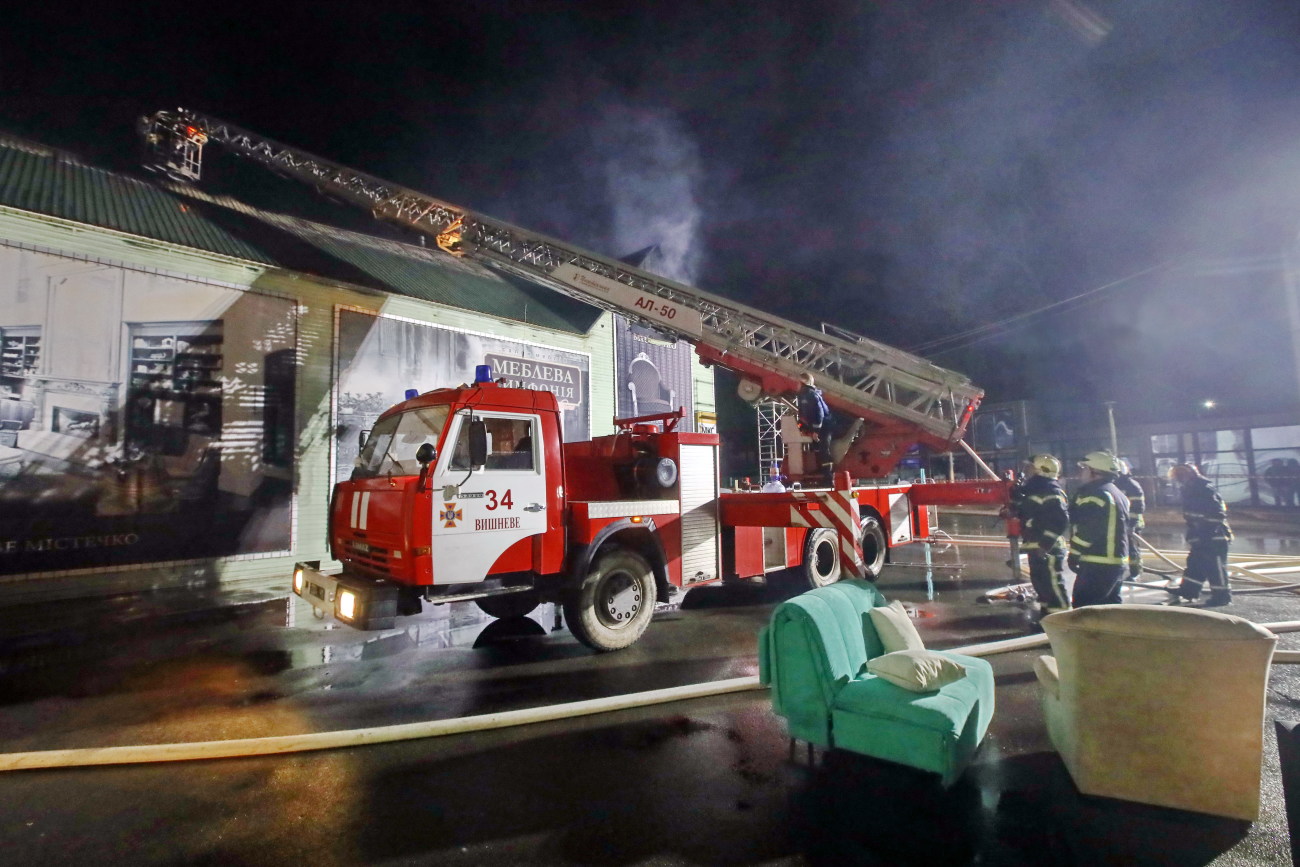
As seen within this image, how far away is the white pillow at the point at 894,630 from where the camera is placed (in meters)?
3.59

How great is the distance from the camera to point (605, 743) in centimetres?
349

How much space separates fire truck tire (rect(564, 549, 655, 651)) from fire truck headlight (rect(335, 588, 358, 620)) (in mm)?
1773

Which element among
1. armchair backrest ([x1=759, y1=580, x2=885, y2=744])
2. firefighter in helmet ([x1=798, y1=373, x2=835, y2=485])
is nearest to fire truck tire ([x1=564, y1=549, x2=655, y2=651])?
armchair backrest ([x1=759, y1=580, x2=885, y2=744])

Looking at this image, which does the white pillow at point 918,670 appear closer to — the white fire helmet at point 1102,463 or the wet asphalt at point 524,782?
the wet asphalt at point 524,782

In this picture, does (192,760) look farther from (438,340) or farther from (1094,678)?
(438,340)

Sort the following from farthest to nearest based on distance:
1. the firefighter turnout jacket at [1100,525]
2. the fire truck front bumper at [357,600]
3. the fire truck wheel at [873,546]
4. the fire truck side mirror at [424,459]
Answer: the fire truck wheel at [873,546]
the firefighter turnout jacket at [1100,525]
the fire truck side mirror at [424,459]
the fire truck front bumper at [357,600]

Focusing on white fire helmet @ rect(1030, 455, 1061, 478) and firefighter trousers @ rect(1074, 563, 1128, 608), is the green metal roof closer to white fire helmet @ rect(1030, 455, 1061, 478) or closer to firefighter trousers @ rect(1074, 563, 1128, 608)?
white fire helmet @ rect(1030, 455, 1061, 478)

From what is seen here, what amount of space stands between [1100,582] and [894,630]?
9.00 feet

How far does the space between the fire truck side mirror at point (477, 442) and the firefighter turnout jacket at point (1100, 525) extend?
522cm

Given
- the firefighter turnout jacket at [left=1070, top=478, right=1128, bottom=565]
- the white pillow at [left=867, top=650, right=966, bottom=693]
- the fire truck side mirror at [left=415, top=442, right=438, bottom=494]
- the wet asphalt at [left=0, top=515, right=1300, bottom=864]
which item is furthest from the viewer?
the firefighter turnout jacket at [left=1070, top=478, right=1128, bottom=565]

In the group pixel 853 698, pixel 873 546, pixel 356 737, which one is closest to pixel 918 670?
pixel 853 698

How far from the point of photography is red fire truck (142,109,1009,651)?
4500 millimetres

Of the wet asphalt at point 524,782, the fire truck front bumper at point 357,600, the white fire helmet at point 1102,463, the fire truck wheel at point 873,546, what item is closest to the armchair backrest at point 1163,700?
the wet asphalt at point 524,782

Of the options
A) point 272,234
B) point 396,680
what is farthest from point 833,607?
point 272,234
